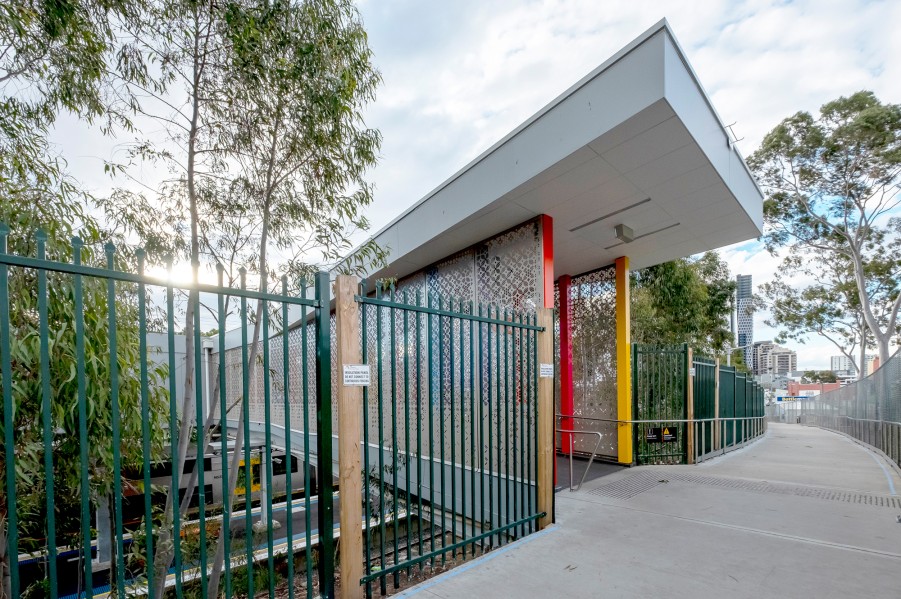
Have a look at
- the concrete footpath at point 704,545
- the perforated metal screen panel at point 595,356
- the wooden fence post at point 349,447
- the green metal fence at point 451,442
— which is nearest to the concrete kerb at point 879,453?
the concrete footpath at point 704,545

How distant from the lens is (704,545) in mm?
3977

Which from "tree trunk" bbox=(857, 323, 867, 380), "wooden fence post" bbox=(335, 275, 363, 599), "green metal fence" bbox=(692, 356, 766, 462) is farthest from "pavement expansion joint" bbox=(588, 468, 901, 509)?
"tree trunk" bbox=(857, 323, 867, 380)

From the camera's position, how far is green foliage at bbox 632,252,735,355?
1327 cm

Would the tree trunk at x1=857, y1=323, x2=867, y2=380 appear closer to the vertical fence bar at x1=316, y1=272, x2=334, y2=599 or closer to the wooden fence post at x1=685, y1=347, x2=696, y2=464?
the wooden fence post at x1=685, y1=347, x2=696, y2=464

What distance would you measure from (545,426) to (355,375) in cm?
230

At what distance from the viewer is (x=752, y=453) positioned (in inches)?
394

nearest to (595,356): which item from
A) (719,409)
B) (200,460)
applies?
(719,409)

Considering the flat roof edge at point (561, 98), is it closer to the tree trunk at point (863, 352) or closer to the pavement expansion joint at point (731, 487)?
the pavement expansion joint at point (731, 487)

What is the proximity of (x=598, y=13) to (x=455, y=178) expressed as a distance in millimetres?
2405

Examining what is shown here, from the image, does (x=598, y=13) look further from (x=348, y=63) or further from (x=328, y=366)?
(x=328, y=366)

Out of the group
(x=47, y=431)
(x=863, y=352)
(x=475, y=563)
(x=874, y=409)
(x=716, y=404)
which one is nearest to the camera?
(x=47, y=431)

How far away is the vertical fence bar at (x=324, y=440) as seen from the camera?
2773 millimetres

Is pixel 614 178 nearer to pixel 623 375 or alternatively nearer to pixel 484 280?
pixel 484 280

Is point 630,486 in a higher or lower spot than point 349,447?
lower
